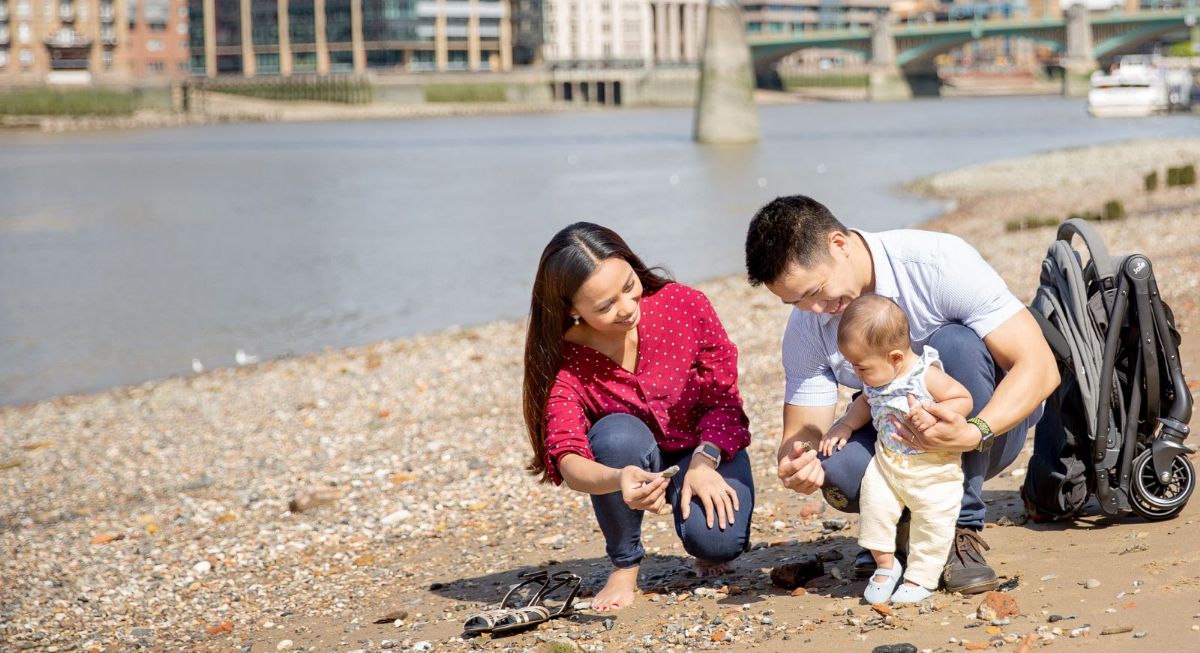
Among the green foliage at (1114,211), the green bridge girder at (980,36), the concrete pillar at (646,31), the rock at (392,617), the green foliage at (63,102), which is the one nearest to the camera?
the rock at (392,617)

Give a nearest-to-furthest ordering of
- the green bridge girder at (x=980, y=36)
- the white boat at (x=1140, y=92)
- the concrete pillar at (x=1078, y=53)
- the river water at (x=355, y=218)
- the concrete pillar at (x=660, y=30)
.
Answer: the river water at (x=355, y=218), the white boat at (x=1140, y=92), the green bridge girder at (x=980, y=36), the concrete pillar at (x=1078, y=53), the concrete pillar at (x=660, y=30)

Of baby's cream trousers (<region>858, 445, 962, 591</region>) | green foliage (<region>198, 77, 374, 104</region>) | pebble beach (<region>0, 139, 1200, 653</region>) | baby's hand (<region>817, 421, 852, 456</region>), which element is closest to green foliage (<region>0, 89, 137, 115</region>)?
green foliage (<region>198, 77, 374, 104</region>)

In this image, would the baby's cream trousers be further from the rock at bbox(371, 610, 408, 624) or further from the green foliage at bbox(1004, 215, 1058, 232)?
the green foliage at bbox(1004, 215, 1058, 232)

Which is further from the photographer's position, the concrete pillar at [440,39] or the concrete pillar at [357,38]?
the concrete pillar at [357,38]

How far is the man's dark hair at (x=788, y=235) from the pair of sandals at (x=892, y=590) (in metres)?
0.84

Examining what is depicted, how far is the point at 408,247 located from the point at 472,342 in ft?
40.8

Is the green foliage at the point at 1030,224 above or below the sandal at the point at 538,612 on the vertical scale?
above

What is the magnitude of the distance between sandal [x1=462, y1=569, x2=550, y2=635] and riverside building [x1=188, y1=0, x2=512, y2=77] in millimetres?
113702

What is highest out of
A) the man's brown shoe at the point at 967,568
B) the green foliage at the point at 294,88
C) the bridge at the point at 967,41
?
the bridge at the point at 967,41

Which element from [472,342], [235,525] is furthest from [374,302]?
[235,525]

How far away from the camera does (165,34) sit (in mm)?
123625

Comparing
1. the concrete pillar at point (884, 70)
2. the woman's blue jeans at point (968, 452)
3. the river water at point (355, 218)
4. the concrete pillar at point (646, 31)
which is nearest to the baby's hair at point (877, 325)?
the woman's blue jeans at point (968, 452)

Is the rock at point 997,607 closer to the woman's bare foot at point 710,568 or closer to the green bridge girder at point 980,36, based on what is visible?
the woman's bare foot at point 710,568

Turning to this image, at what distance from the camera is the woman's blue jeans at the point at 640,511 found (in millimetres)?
3920
